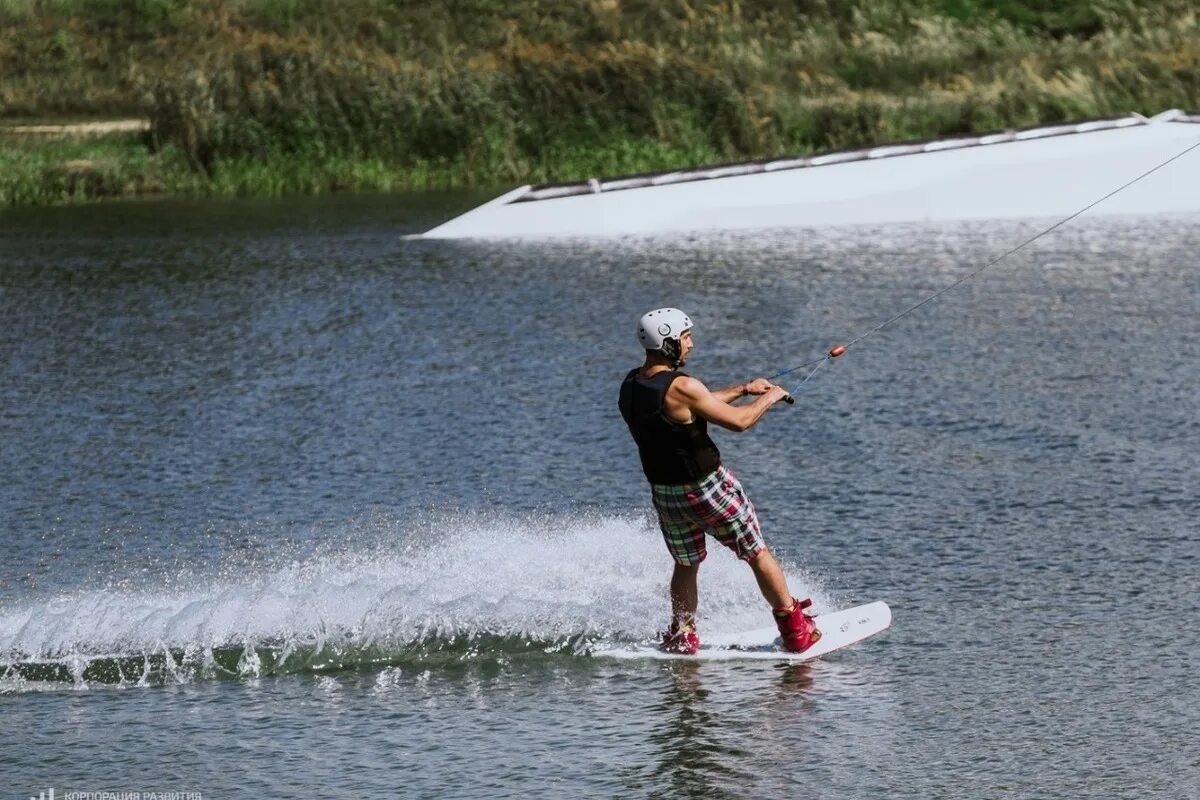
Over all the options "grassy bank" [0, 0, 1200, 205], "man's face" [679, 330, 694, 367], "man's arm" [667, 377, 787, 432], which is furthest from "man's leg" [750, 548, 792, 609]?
"grassy bank" [0, 0, 1200, 205]

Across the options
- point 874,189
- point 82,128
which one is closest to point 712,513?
point 874,189

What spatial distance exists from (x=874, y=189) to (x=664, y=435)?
19.3 meters

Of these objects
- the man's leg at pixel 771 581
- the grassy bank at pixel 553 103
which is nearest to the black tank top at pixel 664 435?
the man's leg at pixel 771 581

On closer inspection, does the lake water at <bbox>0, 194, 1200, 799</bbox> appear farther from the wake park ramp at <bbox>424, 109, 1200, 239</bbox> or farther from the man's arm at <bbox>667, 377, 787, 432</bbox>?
the wake park ramp at <bbox>424, 109, 1200, 239</bbox>

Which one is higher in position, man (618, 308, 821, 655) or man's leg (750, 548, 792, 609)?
man (618, 308, 821, 655)

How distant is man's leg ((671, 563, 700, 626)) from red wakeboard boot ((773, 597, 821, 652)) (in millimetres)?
474

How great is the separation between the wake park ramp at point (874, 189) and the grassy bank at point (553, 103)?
540cm

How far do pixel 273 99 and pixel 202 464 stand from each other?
2160cm

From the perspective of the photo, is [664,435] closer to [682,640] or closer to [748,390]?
[748,390]

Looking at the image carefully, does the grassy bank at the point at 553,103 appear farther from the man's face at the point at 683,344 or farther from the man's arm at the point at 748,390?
the man's face at the point at 683,344

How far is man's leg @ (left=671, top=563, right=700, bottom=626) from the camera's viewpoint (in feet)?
34.3

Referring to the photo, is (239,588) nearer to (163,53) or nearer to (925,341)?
(925,341)

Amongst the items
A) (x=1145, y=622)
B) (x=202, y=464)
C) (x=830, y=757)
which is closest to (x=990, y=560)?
(x=1145, y=622)

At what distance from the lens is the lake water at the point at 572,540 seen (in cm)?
898
